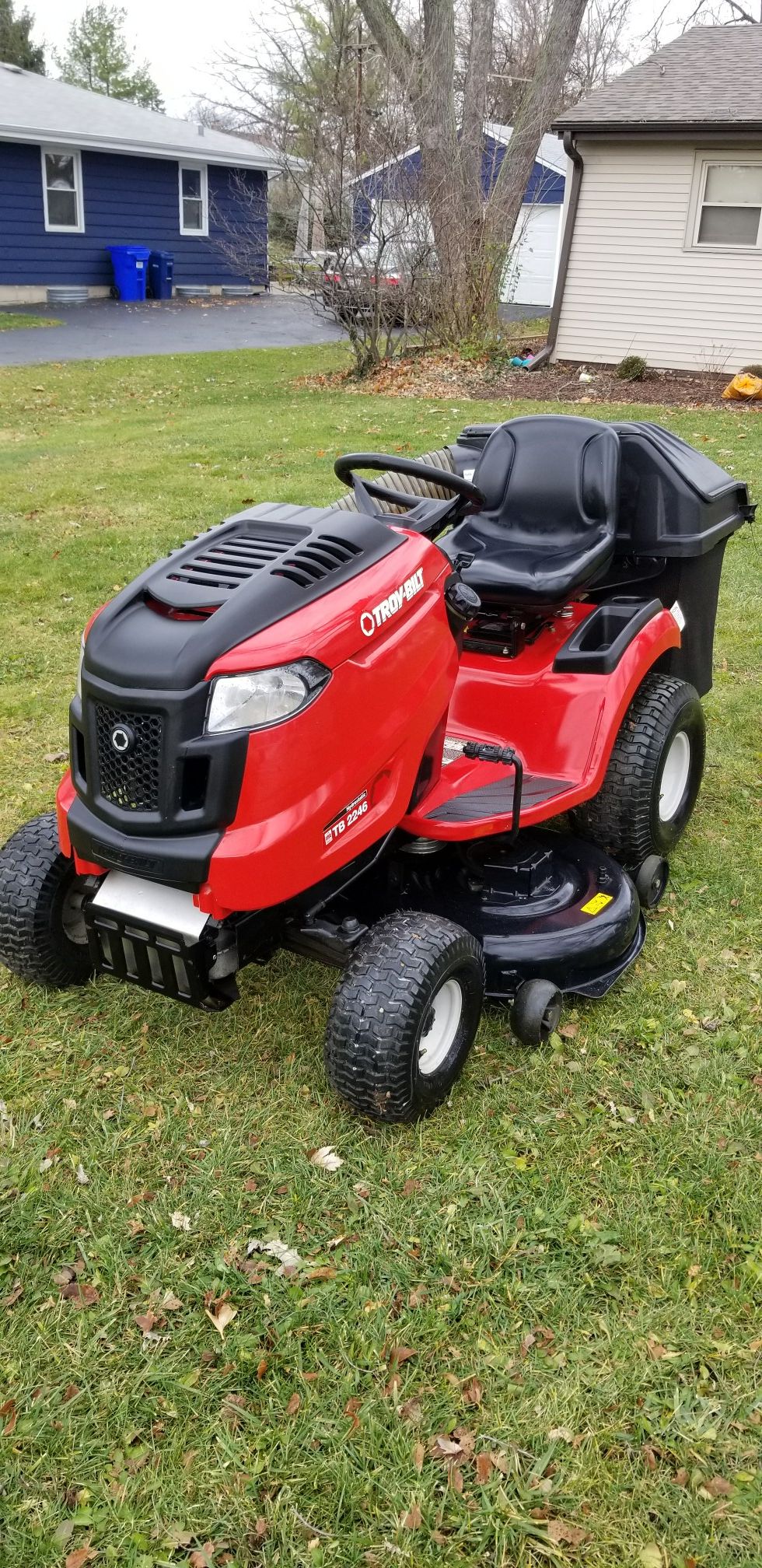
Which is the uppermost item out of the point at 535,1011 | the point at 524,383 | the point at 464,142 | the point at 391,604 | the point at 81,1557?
the point at 464,142

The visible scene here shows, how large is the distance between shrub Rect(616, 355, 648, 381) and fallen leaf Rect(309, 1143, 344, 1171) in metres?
12.7

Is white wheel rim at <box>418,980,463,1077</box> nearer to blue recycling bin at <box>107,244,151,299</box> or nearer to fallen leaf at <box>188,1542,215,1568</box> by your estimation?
Result: fallen leaf at <box>188,1542,215,1568</box>

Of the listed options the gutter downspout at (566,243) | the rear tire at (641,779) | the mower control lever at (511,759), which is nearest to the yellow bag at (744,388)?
the gutter downspout at (566,243)

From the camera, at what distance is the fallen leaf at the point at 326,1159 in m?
2.59

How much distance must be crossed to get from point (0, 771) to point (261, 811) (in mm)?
2503

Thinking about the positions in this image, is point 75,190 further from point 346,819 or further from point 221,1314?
point 221,1314

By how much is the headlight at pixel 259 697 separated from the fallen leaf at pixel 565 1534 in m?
1.41

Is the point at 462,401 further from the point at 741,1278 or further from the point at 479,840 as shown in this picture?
the point at 741,1278

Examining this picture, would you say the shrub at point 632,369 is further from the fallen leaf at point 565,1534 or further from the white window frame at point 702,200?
the fallen leaf at point 565,1534

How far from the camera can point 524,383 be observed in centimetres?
1339

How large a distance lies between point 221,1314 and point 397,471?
197 centimetres

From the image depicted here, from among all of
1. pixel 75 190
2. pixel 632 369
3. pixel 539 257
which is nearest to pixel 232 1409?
pixel 632 369

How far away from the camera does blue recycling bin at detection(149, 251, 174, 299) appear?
22094mm

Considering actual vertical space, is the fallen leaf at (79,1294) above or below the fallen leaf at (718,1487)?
below
